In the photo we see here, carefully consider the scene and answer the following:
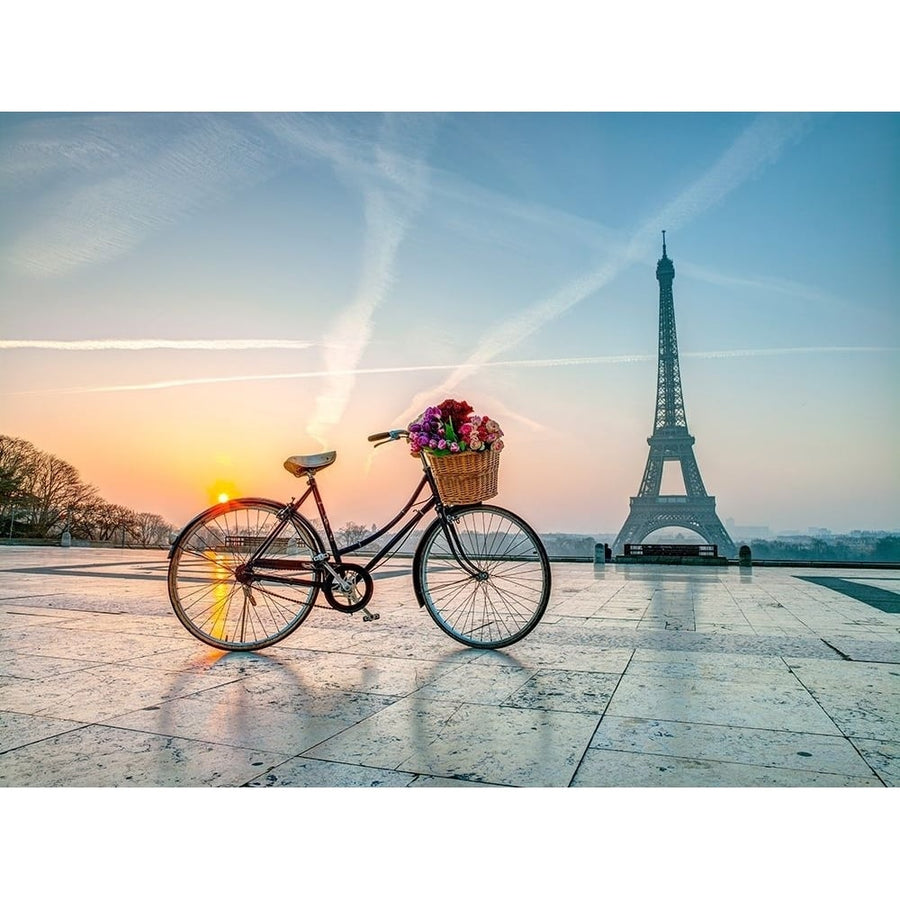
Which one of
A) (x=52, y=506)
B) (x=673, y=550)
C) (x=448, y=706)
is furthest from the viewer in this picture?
(x=52, y=506)

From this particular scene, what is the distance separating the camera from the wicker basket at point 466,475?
11.9 feet

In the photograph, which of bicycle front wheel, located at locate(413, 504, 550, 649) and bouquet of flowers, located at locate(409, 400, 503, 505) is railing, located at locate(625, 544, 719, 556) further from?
bouquet of flowers, located at locate(409, 400, 503, 505)

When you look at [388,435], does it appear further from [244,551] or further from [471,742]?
[471,742]

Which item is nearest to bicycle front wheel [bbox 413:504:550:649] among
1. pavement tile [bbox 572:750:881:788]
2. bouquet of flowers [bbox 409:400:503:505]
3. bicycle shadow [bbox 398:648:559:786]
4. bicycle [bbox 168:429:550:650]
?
bicycle [bbox 168:429:550:650]

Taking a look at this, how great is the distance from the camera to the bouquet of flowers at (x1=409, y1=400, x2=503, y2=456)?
360cm

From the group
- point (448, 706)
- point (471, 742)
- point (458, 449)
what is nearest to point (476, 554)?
point (458, 449)

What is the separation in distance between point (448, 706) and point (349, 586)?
1108mm

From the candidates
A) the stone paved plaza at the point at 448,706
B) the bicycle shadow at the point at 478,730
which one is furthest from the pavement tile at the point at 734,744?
the bicycle shadow at the point at 478,730

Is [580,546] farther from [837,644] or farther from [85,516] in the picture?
[85,516]

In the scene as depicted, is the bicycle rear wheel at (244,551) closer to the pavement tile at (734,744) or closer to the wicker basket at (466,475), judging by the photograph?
the wicker basket at (466,475)

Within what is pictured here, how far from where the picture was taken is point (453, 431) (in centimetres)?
364

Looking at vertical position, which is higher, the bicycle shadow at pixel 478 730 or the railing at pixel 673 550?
the railing at pixel 673 550

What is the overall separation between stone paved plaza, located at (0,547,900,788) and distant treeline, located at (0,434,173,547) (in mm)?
26329

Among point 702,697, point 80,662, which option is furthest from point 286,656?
point 702,697
